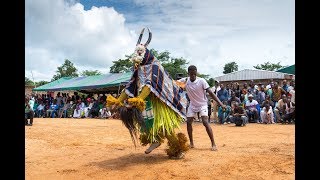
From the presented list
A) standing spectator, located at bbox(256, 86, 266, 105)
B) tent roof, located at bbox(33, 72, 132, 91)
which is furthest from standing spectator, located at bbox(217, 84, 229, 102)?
tent roof, located at bbox(33, 72, 132, 91)

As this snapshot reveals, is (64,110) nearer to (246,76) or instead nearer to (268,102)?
(268,102)

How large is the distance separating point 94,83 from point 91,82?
83 centimetres

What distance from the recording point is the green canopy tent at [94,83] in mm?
23269

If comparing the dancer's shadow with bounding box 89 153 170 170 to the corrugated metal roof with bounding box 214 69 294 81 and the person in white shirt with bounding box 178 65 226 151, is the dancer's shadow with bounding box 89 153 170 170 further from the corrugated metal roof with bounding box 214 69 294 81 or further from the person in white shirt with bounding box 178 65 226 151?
the corrugated metal roof with bounding box 214 69 294 81

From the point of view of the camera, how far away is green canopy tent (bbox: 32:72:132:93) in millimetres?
23269

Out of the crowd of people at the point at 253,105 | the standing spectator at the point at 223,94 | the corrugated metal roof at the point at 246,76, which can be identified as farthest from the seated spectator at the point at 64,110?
the corrugated metal roof at the point at 246,76

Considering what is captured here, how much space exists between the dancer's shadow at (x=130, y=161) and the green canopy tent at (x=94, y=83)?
47.4ft

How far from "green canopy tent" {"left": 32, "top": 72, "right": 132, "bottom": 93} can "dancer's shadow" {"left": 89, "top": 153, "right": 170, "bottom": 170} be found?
14458mm

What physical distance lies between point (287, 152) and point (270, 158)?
0.98 meters

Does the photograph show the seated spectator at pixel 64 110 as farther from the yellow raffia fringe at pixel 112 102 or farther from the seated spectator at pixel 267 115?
the yellow raffia fringe at pixel 112 102

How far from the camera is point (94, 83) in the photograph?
25.2 meters
